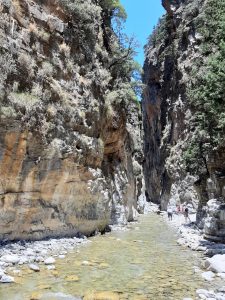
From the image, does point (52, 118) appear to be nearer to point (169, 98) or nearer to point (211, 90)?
point (211, 90)

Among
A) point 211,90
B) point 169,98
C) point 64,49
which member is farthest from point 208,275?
point 169,98

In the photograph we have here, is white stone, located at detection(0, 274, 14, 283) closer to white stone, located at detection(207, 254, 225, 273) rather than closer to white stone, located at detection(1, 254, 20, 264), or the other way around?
white stone, located at detection(1, 254, 20, 264)

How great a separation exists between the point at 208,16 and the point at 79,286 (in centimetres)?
1590

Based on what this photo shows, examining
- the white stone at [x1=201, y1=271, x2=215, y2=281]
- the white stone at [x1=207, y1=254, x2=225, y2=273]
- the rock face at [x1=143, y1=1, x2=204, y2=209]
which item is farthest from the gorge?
the rock face at [x1=143, y1=1, x2=204, y2=209]

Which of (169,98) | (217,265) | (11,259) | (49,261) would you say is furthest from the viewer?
(169,98)

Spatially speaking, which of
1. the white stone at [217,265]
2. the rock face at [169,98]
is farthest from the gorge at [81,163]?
the rock face at [169,98]

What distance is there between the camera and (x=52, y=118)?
16.4m

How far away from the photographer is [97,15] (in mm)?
21812

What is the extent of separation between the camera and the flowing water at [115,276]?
964cm

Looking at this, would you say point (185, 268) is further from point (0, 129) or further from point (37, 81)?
point (37, 81)

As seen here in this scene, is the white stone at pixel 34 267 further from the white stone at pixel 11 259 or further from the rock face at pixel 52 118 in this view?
the rock face at pixel 52 118

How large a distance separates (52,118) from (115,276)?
25.9 feet

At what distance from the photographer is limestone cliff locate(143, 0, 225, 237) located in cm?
1991

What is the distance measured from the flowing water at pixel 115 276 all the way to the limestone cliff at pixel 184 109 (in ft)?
14.9
